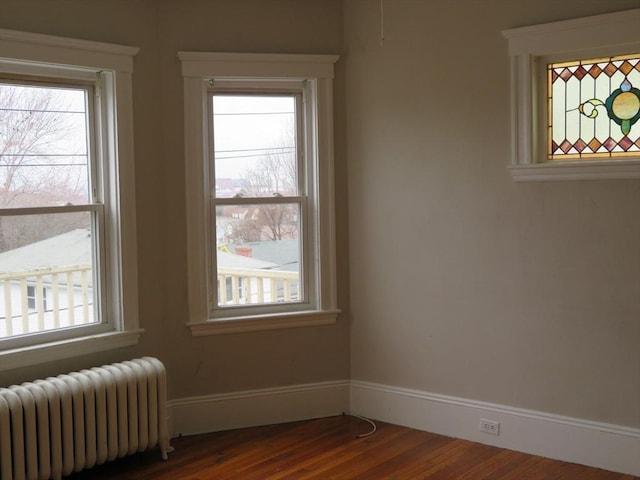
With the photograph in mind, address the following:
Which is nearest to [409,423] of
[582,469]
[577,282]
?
[582,469]

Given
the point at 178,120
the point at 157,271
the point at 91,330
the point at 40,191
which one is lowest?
the point at 91,330

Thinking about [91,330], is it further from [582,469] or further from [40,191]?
[582,469]

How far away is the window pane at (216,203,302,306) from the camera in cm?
463

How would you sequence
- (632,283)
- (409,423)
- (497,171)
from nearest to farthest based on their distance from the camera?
(632,283)
(497,171)
(409,423)

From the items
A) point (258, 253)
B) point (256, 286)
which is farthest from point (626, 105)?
point (256, 286)

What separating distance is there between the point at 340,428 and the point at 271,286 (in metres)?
A: 0.98

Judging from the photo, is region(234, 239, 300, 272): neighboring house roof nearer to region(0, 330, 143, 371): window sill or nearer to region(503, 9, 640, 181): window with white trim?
region(0, 330, 143, 371): window sill

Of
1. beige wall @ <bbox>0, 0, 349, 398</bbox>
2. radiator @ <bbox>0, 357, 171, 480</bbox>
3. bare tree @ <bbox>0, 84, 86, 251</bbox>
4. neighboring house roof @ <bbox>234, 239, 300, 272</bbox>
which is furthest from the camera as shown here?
neighboring house roof @ <bbox>234, 239, 300, 272</bbox>

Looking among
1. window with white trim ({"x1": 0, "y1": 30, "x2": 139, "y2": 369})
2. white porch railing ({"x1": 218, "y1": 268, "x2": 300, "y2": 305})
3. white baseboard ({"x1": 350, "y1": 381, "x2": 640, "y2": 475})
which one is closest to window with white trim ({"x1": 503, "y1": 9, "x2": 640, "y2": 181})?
white baseboard ({"x1": 350, "y1": 381, "x2": 640, "y2": 475})

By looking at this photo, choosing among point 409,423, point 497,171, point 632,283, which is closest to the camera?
point 632,283

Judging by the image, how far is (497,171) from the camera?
4.18 m

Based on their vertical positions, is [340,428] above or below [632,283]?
below

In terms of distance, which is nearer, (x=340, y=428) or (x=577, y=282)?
(x=577, y=282)

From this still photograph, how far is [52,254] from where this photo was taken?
4.04 m
